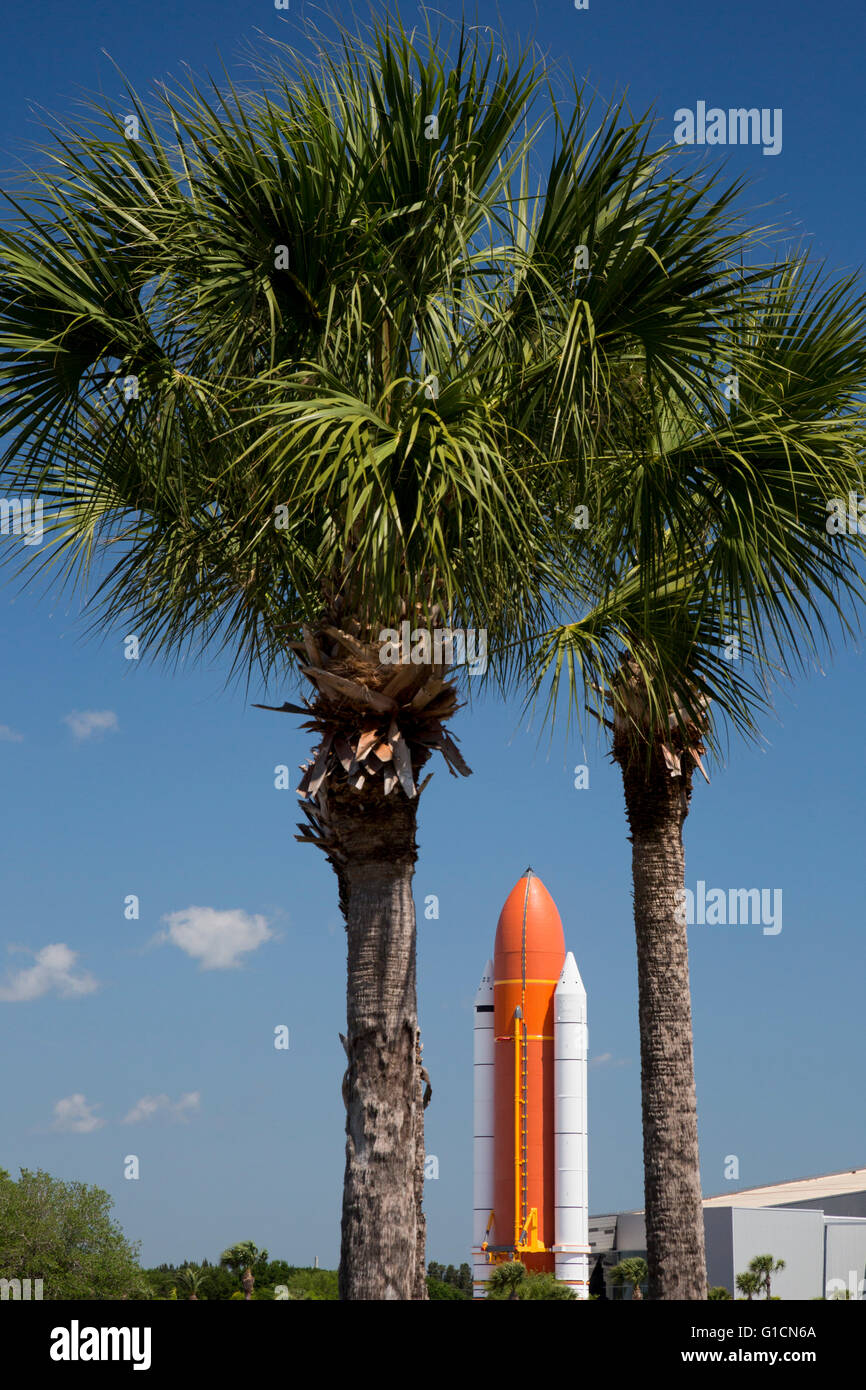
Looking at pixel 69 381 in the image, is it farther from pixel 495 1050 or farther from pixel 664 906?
pixel 495 1050

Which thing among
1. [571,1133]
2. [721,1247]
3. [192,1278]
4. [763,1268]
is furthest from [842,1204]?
[192,1278]

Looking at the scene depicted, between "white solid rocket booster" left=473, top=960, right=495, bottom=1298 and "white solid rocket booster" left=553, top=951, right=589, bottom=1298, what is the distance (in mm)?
1610

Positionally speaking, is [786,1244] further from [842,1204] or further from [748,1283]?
[842,1204]

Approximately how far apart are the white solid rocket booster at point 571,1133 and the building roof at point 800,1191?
19.7 metres

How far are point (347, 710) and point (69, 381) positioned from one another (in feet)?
10.2

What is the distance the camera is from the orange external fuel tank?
30.9 meters

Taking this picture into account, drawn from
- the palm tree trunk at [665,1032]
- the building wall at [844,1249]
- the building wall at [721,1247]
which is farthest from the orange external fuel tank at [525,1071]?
the palm tree trunk at [665,1032]

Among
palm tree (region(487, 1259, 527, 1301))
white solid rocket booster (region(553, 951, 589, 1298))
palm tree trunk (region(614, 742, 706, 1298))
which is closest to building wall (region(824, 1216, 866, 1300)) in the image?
white solid rocket booster (region(553, 951, 589, 1298))

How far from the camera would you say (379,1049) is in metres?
9.53

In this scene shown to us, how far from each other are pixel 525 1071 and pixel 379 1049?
75.7ft

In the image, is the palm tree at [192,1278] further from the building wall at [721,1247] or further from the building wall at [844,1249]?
the building wall at [844,1249]

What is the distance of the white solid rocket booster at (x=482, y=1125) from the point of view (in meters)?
31.2

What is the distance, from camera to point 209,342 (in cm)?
955
